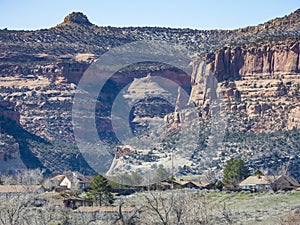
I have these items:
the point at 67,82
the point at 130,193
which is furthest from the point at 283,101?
the point at 130,193

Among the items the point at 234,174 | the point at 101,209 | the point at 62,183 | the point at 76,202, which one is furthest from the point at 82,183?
the point at 101,209

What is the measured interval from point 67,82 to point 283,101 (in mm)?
49935

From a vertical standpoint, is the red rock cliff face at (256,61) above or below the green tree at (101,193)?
above

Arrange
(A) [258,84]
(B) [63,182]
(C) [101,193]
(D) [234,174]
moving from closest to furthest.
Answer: (C) [101,193], (D) [234,174], (B) [63,182], (A) [258,84]

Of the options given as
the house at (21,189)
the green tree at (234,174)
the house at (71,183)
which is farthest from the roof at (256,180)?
the house at (21,189)

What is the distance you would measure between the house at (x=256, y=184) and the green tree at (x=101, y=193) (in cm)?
1350

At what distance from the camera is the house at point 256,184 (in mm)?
100125

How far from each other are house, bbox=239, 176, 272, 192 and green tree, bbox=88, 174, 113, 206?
13.5 m

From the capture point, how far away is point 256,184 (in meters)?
102

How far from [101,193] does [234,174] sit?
18894mm

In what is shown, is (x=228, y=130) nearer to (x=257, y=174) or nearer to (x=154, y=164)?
(x=154, y=164)

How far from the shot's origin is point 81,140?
17712 cm

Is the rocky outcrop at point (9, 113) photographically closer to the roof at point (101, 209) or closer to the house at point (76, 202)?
the house at point (76, 202)

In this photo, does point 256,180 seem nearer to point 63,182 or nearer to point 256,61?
point 63,182
